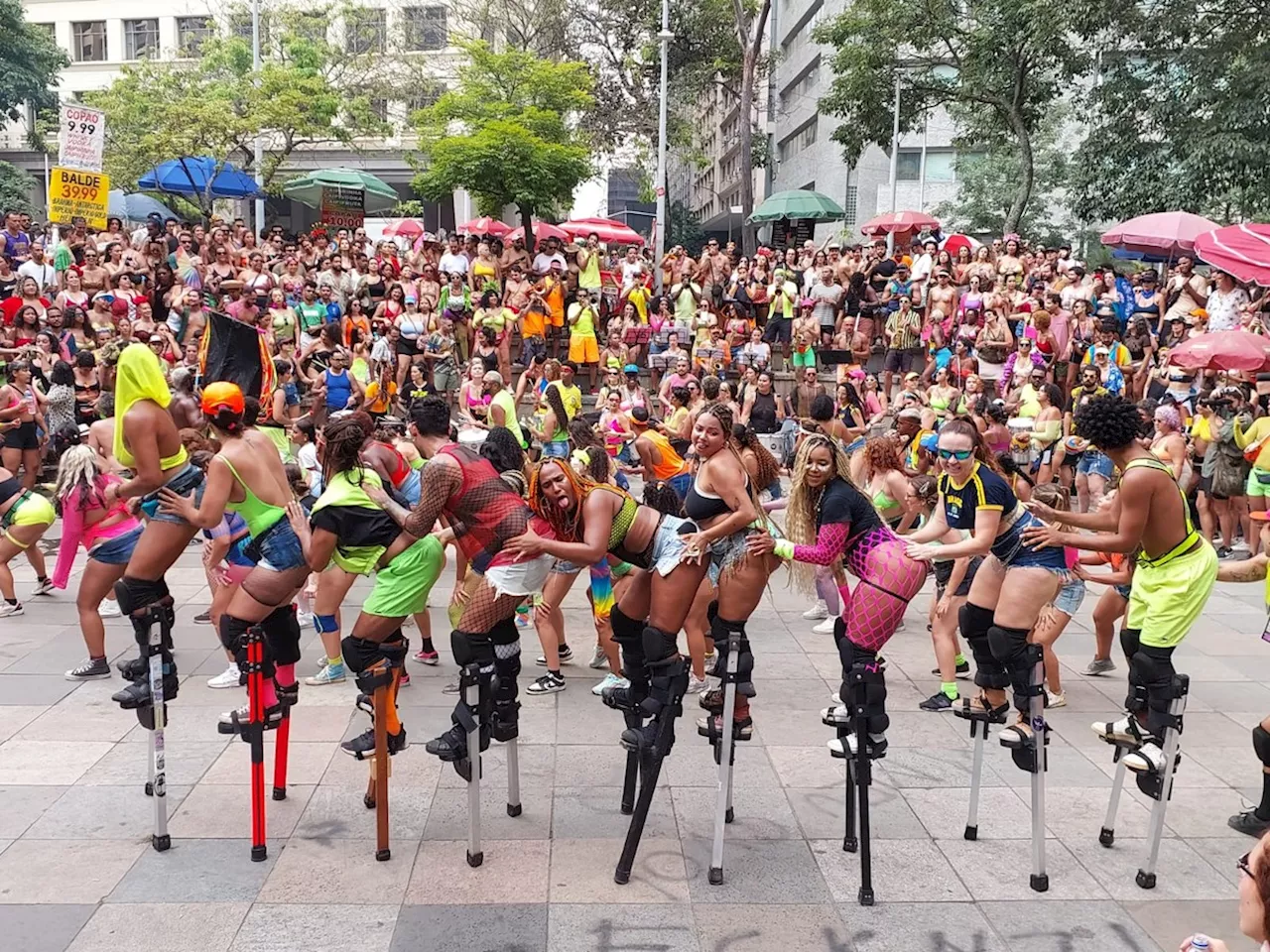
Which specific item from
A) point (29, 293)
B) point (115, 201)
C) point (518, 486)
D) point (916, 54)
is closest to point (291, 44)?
point (115, 201)

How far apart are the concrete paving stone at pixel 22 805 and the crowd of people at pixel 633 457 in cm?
95

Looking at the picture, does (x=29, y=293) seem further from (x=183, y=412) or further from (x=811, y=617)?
(x=811, y=617)

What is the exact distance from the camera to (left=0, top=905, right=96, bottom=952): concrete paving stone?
14.0 ft

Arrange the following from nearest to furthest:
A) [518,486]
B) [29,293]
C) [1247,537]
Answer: [518,486], [1247,537], [29,293]

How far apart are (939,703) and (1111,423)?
2.56 metres

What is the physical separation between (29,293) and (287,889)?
40.0 feet

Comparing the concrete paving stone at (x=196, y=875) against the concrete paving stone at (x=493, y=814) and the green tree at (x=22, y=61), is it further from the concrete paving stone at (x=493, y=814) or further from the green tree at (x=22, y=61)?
the green tree at (x=22, y=61)

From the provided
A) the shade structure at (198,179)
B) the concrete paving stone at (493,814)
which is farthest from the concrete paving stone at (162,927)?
the shade structure at (198,179)

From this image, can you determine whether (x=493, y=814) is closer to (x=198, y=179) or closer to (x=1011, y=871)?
(x=1011, y=871)

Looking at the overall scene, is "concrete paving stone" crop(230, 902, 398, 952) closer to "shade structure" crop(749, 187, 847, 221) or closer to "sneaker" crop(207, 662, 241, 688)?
"sneaker" crop(207, 662, 241, 688)

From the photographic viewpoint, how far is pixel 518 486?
539 centimetres

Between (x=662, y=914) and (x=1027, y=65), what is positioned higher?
(x=1027, y=65)

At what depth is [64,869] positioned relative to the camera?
15.9 feet

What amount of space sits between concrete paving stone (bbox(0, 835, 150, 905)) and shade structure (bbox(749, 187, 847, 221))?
67.5ft
